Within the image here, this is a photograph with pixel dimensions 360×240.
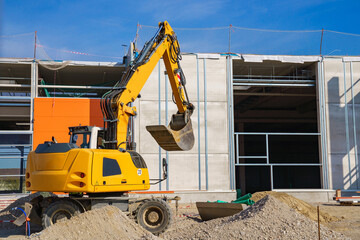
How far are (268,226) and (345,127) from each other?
1552cm

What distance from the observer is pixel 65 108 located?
22.7m

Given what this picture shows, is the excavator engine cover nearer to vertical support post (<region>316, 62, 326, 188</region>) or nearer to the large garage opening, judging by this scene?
the large garage opening

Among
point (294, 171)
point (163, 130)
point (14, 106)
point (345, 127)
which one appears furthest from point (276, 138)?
point (163, 130)

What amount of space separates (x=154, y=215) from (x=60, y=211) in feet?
9.01

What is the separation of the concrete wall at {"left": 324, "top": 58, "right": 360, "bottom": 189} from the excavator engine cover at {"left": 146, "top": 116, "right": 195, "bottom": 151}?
43.2ft

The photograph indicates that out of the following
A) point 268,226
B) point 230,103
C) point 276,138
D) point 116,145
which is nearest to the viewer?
point 268,226

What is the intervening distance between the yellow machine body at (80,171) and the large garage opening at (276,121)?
468 inches

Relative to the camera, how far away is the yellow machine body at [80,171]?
37.1 ft

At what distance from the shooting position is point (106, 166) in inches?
458

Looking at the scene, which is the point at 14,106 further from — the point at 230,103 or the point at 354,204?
the point at 354,204

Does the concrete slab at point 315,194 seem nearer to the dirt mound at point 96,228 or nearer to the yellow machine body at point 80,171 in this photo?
the yellow machine body at point 80,171

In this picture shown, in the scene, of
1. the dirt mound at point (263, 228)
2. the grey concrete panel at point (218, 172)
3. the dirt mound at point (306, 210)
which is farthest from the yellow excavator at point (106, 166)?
the grey concrete panel at point (218, 172)

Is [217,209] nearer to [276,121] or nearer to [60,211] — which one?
[60,211]

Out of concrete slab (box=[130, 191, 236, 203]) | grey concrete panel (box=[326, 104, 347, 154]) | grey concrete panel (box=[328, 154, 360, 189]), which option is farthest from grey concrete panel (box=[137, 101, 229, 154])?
grey concrete panel (box=[328, 154, 360, 189])
